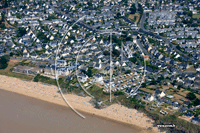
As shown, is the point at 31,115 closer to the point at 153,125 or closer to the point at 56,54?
the point at 153,125

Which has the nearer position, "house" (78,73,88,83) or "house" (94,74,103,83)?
"house" (94,74,103,83)

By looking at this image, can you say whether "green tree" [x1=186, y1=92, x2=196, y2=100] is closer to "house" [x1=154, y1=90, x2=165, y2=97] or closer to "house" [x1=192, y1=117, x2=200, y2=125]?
"house" [x1=154, y1=90, x2=165, y2=97]

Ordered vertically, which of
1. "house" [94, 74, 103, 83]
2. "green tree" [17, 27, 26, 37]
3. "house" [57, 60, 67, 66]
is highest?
"green tree" [17, 27, 26, 37]

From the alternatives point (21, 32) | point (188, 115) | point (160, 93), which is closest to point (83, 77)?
point (160, 93)

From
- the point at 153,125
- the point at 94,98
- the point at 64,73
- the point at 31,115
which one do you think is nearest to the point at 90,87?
the point at 94,98

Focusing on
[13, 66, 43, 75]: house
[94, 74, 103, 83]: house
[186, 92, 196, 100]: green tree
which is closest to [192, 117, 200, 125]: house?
[186, 92, 196, 100]: green tree

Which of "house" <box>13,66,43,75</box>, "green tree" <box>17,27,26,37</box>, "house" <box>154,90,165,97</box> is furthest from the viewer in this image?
"green tree" <box>17,27,26,37</box>

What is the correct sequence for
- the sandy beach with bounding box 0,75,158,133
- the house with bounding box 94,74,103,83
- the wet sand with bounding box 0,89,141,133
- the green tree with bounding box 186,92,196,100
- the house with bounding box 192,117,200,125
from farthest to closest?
1. the house with bounding box 94,74,103,83
2. the green tree with bounding box 186,92,196,100
3. the sandy beach with bounding box 0,75,158,133
4. the wet sand with bounding box 0,89,141,133
5. the house with bounding box 192,117,200,125
